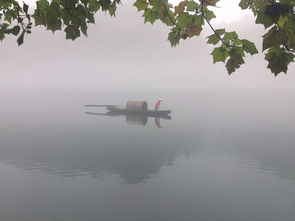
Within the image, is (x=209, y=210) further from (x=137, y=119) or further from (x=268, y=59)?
(x=137, y=119)

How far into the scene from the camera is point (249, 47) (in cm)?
263

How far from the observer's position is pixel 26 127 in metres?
104

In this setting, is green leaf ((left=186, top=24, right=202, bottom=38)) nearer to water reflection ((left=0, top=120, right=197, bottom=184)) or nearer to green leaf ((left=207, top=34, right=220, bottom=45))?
green leaf ((left=207, top=34, right=220, bottom=45))

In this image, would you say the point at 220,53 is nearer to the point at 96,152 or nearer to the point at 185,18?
the point at 185,18

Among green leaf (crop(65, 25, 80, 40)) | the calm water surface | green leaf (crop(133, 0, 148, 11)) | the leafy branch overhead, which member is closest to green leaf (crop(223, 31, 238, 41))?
the leafy branch overhead

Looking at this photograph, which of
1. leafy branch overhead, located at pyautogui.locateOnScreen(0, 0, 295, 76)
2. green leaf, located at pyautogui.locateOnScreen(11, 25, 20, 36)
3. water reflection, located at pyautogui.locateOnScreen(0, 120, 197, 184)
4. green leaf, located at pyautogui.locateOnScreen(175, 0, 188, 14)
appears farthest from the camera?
water reflection, located at pyautogui.locateOnScreen(0, 120, 197, 184)

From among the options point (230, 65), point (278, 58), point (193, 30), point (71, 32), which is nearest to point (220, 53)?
point (230, 65)

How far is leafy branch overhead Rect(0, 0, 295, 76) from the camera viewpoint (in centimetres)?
195

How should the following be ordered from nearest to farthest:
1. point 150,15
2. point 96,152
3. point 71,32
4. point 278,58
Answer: point 278,58 < point 71,32 < point 150,15 < point 96,152

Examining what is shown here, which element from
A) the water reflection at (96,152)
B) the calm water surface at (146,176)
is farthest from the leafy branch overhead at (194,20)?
the water reflection at (96,152)

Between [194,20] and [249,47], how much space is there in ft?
2.03

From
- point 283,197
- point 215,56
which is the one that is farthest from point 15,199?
point 215,56

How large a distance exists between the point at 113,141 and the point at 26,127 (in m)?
38.9

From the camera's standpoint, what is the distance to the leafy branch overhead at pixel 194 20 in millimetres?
1951
